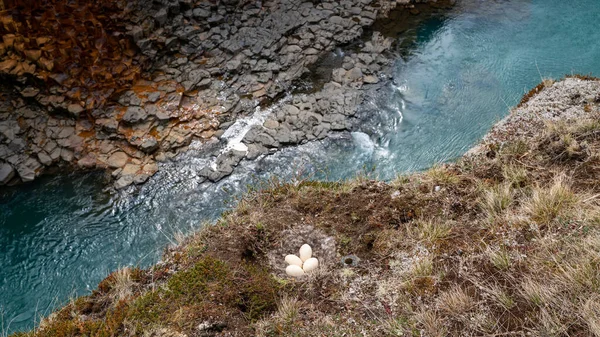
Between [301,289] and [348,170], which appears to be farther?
[348,170]

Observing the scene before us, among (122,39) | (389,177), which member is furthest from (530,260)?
(122,39)

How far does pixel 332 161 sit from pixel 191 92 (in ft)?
10.1

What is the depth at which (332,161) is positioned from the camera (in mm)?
8086

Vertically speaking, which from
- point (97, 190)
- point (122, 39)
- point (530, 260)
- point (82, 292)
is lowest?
point (82, 292)

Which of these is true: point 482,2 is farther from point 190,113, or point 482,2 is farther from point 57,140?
point 57,140

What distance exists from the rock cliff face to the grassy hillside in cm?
281

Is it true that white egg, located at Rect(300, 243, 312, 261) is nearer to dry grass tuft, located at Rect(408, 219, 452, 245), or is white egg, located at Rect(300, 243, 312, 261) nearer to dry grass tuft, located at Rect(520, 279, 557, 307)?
dry grass tuft, located at Rect(408, 219, 452, 245)

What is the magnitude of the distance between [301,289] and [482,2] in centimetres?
941

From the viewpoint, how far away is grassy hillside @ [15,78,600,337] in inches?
145

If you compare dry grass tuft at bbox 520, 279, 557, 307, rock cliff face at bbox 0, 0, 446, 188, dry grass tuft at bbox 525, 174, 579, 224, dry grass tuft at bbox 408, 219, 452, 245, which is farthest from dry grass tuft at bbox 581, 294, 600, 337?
rock cliff face at bbox 0, 0, 446, 188

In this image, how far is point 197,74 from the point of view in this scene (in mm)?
9195

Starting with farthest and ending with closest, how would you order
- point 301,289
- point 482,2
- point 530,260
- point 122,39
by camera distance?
1. point 482,2
2. point 122,39
3. point 301,289
4. point 530,260

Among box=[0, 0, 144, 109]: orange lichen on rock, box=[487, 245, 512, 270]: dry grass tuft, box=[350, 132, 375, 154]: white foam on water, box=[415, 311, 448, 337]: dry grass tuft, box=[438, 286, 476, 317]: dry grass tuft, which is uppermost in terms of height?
box=[0, 0, 144, 109]: orange lichen on rock

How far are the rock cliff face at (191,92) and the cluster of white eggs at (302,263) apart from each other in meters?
3.35
